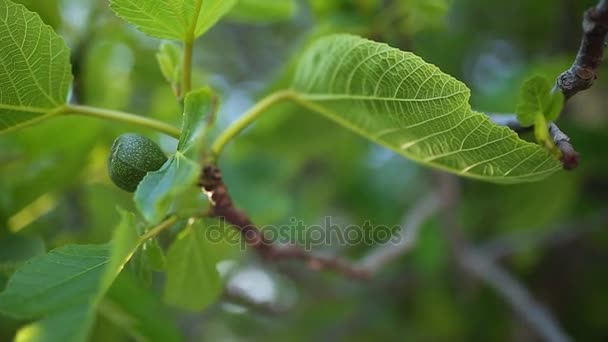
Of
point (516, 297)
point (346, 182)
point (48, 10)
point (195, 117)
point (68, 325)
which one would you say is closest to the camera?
point (68, 325)

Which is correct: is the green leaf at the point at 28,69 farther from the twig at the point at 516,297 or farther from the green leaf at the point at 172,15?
the twig at the point at 516,297

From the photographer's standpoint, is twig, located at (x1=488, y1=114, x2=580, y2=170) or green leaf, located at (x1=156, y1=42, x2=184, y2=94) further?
green leaf, located at (x1=156, y1=42, x2=184, y2=94)

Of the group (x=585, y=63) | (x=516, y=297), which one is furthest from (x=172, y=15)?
(x=516, y=297)

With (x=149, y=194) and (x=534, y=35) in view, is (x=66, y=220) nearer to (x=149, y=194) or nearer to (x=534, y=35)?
(x=149, y=194)

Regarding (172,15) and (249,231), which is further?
(249,231)

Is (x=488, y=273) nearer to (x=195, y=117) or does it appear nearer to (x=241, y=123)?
(x=241, y=123)
